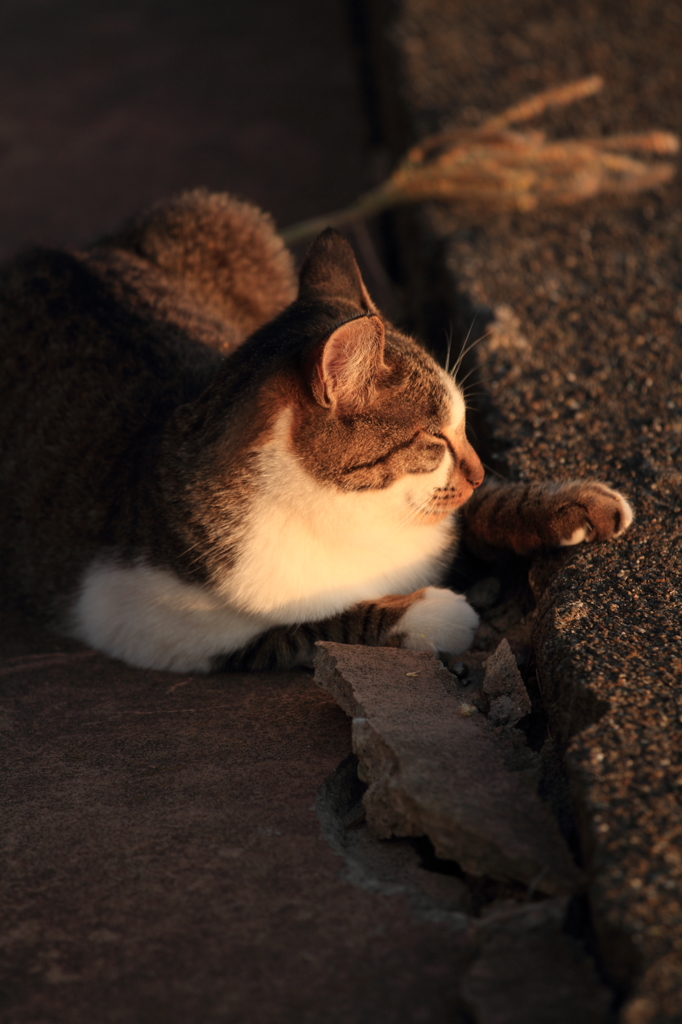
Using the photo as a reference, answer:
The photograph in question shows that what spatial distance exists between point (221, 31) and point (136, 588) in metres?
6.89

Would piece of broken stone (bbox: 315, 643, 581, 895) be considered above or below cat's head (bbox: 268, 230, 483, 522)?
below

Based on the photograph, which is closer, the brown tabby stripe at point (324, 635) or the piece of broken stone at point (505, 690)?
the piece of broken stone at point (505, 690)

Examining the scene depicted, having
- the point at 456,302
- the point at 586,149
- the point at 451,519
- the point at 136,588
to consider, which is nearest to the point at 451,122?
the point at 586,149

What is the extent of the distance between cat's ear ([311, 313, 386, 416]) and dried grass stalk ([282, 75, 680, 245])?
2.05 metres

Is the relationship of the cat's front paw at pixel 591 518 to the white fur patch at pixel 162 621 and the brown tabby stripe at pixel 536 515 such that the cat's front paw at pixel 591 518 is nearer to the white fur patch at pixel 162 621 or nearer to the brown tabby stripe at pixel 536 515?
the brown tabby stripe at pixel 536 515

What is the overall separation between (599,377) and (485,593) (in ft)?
3.02

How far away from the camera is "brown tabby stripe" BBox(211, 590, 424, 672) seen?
95.7 inches

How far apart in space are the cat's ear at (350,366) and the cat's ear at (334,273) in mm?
465

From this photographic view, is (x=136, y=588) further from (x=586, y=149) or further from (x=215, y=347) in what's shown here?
(x=586, y=149)

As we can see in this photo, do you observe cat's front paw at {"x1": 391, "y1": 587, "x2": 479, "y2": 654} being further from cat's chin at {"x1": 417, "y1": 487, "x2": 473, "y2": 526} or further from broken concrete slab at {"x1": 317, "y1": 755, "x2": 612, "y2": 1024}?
broken concrete slab at {"x1": 317, "y1": 755, "x2": 612, "y2": 1024}

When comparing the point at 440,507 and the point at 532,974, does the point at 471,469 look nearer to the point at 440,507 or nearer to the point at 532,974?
the point at 440,507

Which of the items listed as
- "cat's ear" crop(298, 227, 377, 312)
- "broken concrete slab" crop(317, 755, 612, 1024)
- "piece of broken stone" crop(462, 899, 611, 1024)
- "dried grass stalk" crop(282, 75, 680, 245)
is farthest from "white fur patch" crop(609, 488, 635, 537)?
"dried grass stalk" crop(282, 75, 680, 245)

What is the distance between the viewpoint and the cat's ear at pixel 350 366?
211 centimetres

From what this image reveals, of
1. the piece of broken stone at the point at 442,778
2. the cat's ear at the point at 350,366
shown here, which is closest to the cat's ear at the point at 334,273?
the cat's ear at the point at 350,366
